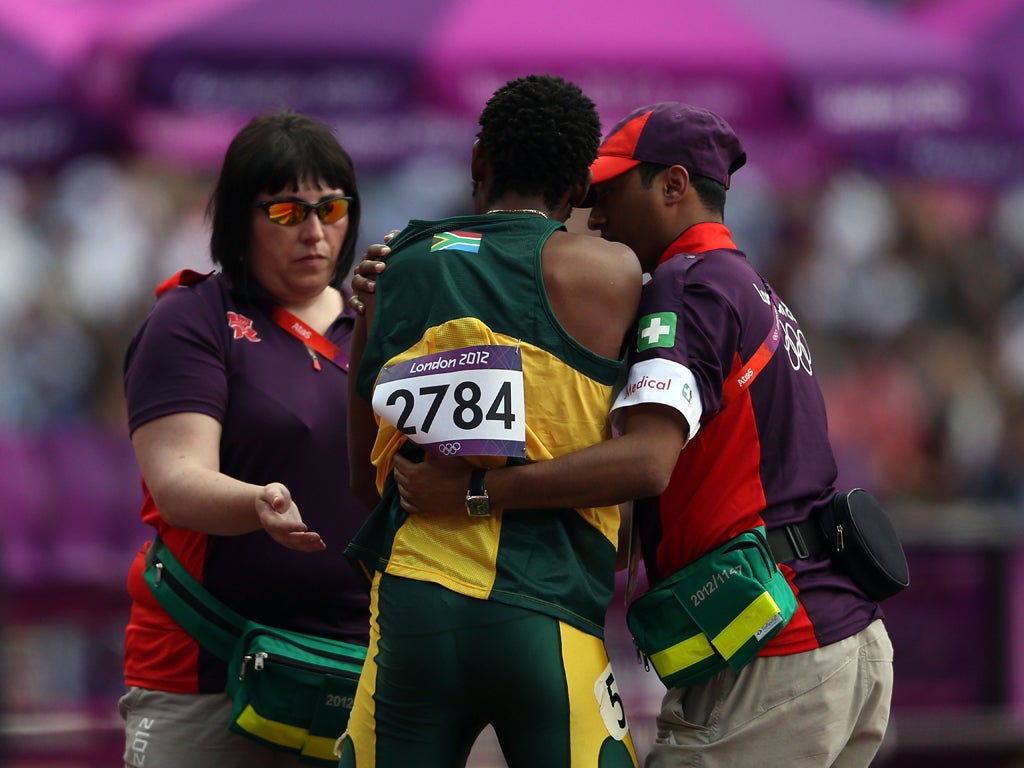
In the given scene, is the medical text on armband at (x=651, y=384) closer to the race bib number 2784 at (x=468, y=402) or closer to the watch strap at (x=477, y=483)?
the race bib number 2784 at (x=468, y=402)

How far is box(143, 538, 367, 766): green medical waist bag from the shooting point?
3.88 m

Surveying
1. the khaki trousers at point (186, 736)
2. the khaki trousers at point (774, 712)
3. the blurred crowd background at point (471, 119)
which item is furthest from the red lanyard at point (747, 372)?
the blurred crowd background at point (471, 119)

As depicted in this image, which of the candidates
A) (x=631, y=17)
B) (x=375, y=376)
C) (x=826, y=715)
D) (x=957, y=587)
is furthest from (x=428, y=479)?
(x=631, y=17)

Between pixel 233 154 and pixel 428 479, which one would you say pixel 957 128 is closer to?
pixel 233 154

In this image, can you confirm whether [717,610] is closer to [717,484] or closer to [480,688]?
[717,484]

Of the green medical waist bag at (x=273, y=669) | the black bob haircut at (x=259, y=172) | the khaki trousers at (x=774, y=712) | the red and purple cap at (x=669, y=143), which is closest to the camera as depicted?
the khaki trousers at (x=774, y=712)

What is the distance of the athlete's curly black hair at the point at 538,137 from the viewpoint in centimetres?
341

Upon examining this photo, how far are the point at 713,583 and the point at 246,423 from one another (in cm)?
123

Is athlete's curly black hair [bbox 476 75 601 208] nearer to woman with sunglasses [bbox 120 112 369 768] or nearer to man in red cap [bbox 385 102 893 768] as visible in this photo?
man in red cap [bbox 385 102 893 768]

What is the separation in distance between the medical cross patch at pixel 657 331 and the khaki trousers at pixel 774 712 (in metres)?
0.74

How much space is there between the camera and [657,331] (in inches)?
134

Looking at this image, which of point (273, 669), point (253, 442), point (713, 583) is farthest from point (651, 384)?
point (273, 669)

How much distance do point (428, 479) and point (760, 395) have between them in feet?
2.57

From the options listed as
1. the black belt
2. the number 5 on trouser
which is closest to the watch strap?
the number 5 on trouser
